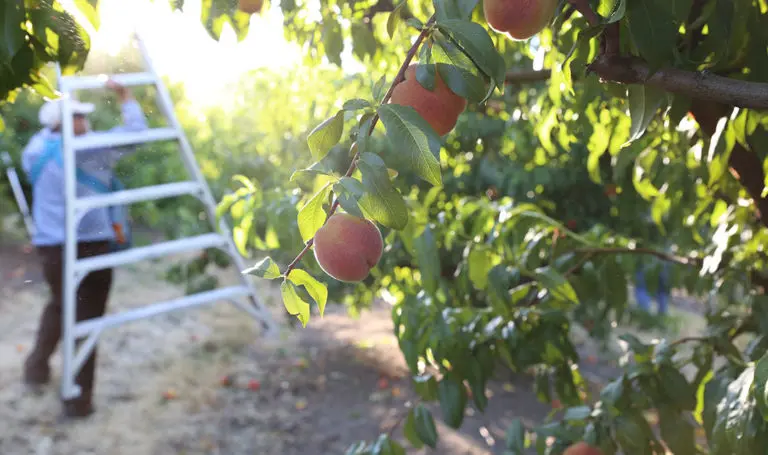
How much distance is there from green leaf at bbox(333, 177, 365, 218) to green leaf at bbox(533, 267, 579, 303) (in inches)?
27.5

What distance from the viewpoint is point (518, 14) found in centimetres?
61

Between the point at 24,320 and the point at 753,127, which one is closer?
the point at 753,127

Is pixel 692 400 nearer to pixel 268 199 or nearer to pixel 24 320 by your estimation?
pixel 268 199

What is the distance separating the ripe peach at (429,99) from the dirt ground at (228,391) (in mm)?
1468

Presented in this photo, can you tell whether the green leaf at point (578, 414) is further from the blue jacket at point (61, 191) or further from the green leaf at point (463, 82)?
the blue jacket at point (61, 191)

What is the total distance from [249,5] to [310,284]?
0.45 meters

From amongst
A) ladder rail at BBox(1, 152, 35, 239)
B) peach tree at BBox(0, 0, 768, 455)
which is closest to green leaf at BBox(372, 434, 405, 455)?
peach tree at BBox(0, 0, 768, 455)

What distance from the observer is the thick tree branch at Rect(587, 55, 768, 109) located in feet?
2.09

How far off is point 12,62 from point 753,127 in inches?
36.3

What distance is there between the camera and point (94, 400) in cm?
296

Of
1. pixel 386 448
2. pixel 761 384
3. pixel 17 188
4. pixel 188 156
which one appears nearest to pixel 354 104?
pixel 761 384

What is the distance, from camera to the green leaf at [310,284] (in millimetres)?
601

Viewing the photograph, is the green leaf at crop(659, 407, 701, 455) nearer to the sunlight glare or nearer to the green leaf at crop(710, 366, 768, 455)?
the green leaf at crop(710, 366, 768, 455)

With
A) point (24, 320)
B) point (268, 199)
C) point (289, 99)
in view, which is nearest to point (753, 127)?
point (268, 199)
